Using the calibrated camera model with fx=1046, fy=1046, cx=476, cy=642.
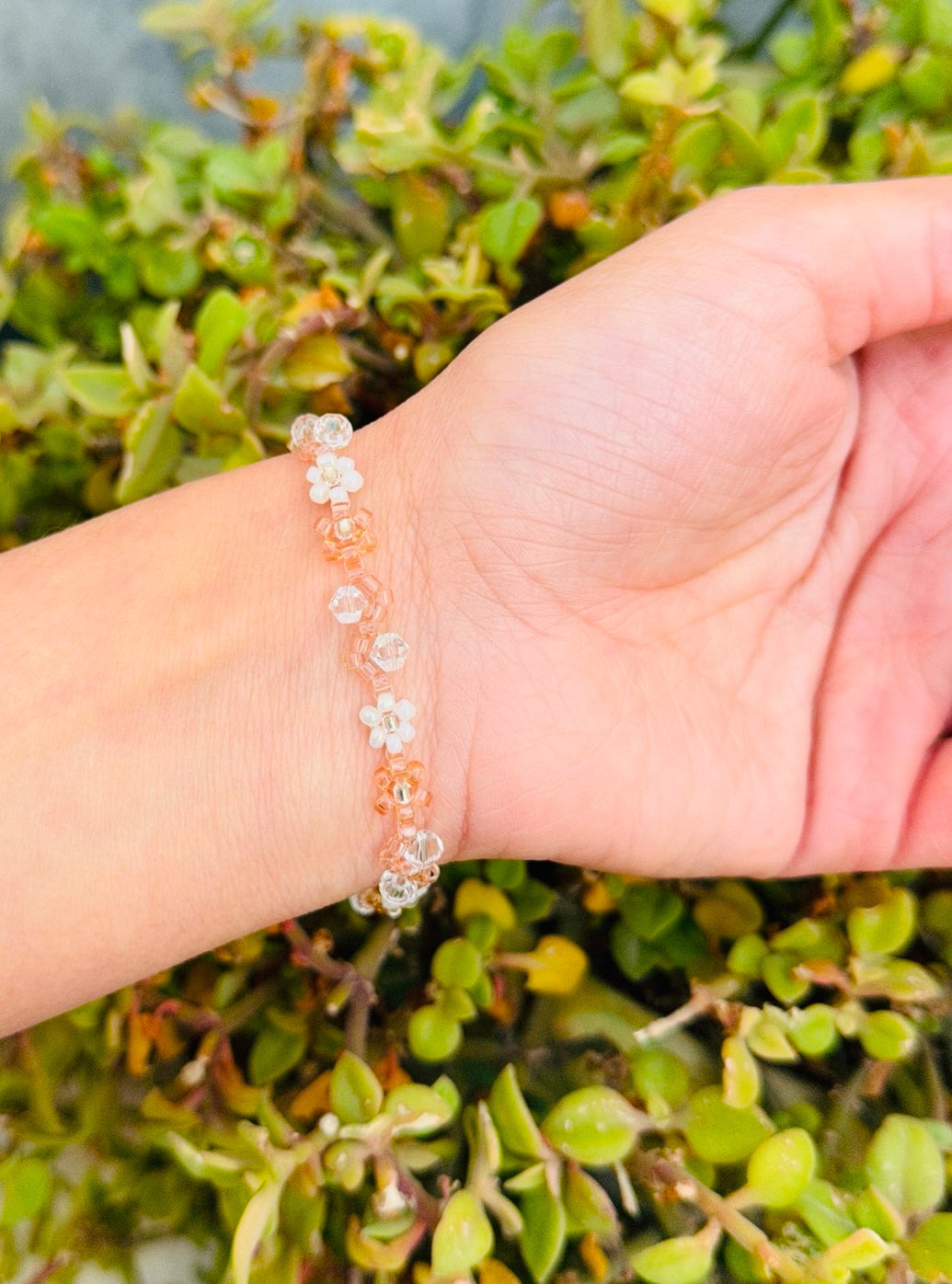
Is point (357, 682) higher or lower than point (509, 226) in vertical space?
lower

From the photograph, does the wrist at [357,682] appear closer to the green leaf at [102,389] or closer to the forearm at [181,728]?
the forearm at [181,728]

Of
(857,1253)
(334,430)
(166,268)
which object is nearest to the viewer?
(857,1253)

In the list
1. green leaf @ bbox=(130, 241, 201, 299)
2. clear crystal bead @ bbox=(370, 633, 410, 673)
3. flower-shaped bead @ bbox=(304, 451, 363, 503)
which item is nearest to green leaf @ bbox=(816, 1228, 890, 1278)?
clear crystal bead @ bbox=(370, 633, 410, 673)

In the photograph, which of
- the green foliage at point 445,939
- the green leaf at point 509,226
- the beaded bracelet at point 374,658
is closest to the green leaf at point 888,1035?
the green foliage at point 445,939

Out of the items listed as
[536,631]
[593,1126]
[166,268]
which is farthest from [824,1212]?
[166,268]

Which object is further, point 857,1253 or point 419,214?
point 419,214

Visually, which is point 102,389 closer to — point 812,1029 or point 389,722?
point 389,722

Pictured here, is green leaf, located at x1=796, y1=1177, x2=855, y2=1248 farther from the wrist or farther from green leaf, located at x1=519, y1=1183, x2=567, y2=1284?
the wrist
